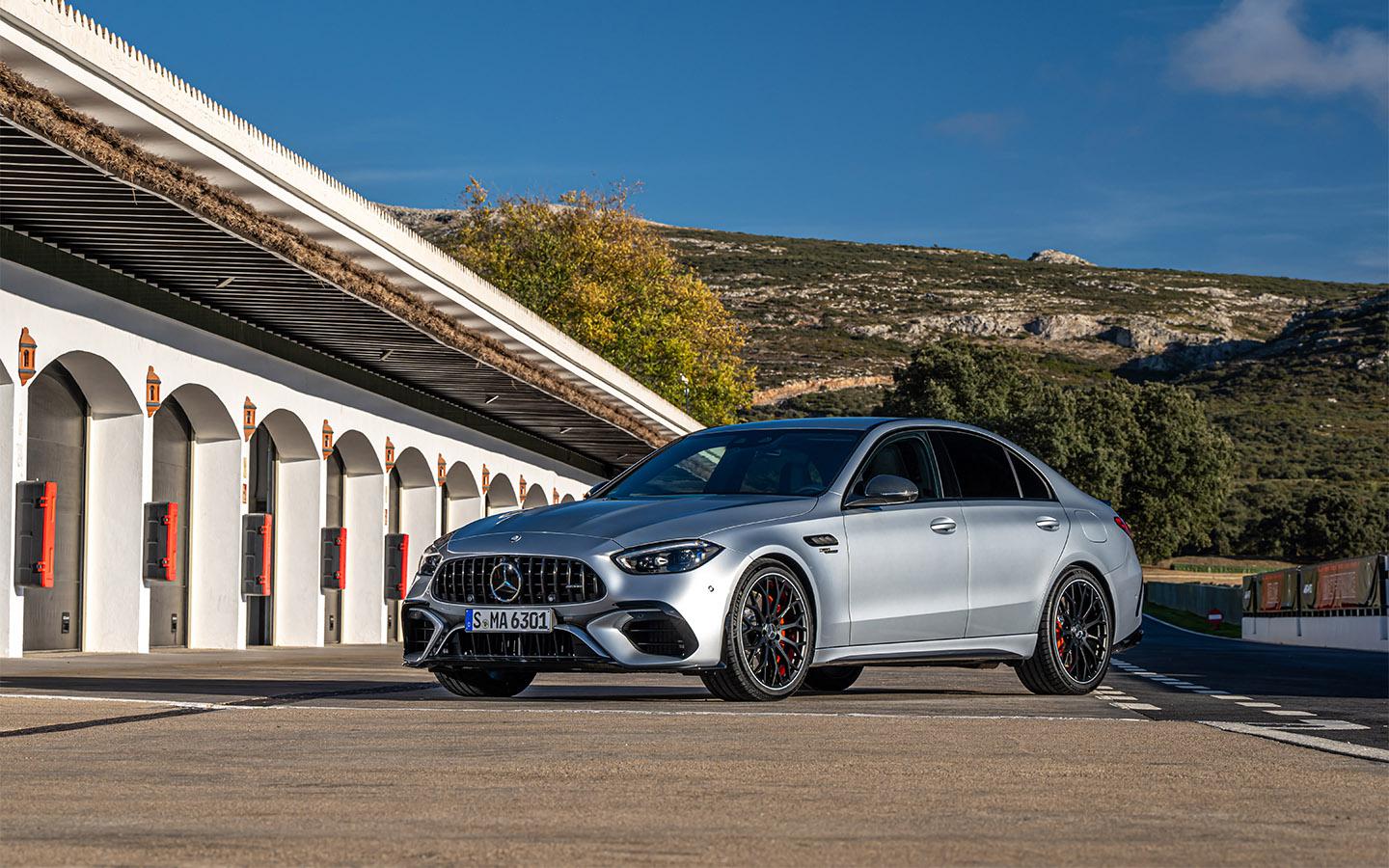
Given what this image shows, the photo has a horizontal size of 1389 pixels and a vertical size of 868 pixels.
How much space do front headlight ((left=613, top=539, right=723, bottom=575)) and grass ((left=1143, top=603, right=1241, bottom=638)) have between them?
46221mm

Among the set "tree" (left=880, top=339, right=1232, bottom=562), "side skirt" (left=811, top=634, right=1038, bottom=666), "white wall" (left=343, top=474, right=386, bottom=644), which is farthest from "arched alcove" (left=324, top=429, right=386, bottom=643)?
"tree" (left=880, top=339, right=1232, bottom=562)

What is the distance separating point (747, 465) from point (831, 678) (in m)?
2.15

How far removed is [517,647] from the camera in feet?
35.7

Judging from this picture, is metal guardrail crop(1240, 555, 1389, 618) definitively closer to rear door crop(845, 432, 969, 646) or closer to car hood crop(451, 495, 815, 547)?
rear door crop(845, 432, 969, 646)

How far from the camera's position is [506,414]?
43.0 meters

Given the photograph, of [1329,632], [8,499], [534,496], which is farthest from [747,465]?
[534,496]

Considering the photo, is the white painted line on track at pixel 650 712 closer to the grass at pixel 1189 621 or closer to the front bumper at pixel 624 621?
the front bumper at pixel 624 621

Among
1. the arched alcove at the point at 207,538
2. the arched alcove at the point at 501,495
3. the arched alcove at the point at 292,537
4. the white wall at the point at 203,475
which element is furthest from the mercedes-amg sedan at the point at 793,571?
the arched alcove at the point at 501,495

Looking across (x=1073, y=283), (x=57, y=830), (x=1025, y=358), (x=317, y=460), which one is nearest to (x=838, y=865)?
(x=57, y=830)

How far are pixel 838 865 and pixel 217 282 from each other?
21.4 metres

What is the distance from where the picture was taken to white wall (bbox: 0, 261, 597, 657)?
21.7m

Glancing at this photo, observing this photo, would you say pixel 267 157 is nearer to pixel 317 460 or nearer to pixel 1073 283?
pixel 317 460

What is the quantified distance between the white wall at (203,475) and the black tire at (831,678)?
1055cm

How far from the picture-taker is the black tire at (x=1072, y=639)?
12.8 meters
